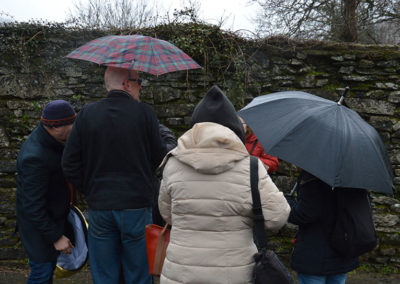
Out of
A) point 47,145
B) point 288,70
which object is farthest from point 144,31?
point 47,145

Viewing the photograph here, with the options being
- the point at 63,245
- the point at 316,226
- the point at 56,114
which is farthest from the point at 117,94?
the point at 316,226

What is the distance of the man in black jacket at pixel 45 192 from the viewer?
2324 mm

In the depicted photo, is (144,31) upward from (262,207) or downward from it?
upward

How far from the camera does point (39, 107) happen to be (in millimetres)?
4160

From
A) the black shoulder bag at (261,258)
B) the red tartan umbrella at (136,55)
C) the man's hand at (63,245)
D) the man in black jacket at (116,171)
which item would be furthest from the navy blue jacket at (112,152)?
the black shoulder bag at (261,258)

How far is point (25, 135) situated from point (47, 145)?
2056 millimetres

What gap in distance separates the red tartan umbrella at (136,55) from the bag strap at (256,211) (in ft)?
3.12

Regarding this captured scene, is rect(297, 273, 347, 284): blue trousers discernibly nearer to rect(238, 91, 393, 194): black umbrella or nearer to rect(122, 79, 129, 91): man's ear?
rect(238, 91, 393, 194): black umbrella

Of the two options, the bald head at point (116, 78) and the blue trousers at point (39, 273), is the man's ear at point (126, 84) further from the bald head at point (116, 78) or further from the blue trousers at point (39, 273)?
the blue trousers at point (39, 273)

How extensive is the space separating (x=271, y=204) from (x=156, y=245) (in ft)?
2.56

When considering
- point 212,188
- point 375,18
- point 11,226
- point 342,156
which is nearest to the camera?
point 212,188

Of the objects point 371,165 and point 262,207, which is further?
point 371,165

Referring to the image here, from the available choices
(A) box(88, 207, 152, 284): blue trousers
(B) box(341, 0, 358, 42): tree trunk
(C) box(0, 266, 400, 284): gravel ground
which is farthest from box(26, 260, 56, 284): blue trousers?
(B) box(341, 0, 358, 42): tree trunk

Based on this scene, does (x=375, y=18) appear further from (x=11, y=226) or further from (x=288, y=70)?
(x=11, y=226)
